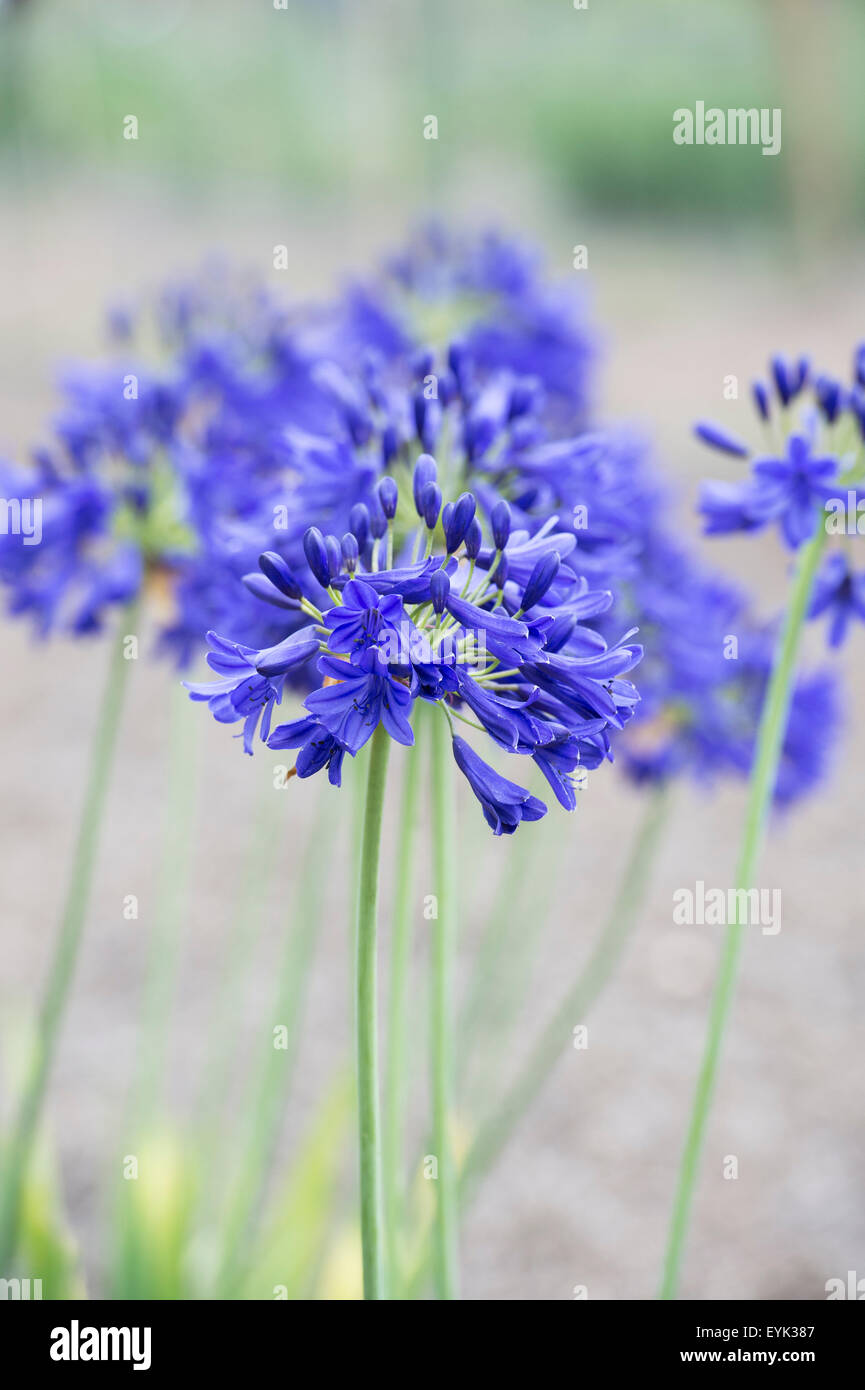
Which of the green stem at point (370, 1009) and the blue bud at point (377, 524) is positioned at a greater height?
the blue bud at point (377, 524)

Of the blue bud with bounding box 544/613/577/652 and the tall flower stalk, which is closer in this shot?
the blue bud with bounding box 544/613/577/652

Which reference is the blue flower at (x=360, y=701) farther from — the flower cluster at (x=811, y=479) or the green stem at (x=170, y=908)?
the green stem at (x=170, y=908)

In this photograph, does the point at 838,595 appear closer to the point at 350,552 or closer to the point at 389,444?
the point at 389,444

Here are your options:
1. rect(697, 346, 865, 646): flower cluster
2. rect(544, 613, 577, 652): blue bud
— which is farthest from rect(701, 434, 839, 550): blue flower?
rect(544, 613, 577, 652): blue bud

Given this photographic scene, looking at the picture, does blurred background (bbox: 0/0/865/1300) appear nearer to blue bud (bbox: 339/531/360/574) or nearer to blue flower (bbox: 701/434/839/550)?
blue flower (bbox: 701/434/839/550)

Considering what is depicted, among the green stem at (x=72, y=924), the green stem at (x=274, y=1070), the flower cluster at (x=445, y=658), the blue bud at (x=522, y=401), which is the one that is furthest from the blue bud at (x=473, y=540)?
the green stem at (x=274, y=1070)

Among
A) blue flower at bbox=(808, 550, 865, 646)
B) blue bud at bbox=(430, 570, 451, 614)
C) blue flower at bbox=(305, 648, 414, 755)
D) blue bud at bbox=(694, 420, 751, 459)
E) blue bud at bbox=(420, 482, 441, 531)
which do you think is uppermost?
blue bud at bbox=(694, 420, 751, 459)

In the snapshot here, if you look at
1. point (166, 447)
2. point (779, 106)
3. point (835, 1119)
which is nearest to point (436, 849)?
point (166, 447)

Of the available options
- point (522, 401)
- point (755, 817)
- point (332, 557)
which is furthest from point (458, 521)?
point (755, 817)
